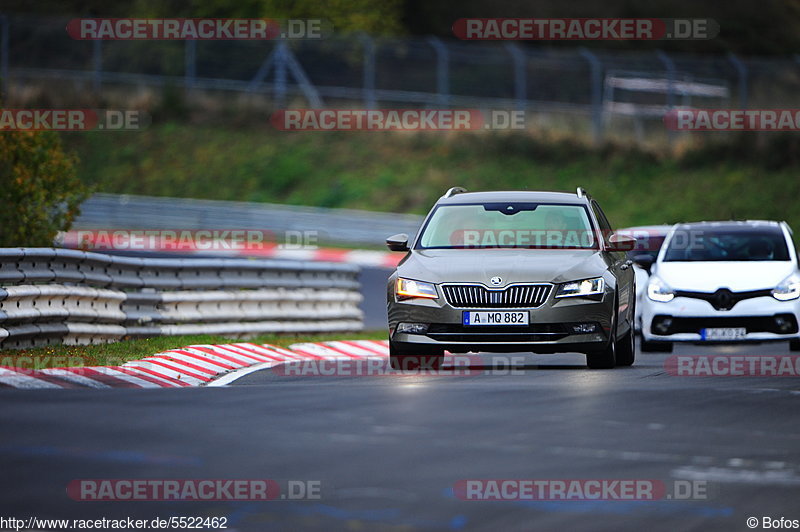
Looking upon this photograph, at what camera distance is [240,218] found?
44.2 meters

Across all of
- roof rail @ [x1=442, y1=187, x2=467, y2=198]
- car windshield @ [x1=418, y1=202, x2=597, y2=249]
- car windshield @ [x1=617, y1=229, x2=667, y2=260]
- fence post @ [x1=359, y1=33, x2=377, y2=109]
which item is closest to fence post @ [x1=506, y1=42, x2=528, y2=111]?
fence post @ [x1=359, y1=33, x2=377, y2=109]

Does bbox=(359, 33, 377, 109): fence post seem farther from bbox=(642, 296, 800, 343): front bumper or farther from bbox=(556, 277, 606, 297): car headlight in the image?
bbox=(556, 277, 606, 297): car headlight

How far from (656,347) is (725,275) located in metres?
1.32

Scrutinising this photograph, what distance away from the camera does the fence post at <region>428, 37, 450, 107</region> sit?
4525 centimetres

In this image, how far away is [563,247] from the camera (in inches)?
615

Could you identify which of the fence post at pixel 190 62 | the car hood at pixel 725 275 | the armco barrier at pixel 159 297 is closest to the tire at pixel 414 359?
the armco barrier at pixel 159 297

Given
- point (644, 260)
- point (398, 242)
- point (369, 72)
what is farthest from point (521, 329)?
point (369, 72)

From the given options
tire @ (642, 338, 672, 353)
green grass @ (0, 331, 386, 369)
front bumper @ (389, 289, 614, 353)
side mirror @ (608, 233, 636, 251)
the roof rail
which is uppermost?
the roof rail

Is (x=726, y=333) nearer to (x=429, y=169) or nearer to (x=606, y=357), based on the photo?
(x=606, y=357)

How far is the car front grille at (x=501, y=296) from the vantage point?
572 inches

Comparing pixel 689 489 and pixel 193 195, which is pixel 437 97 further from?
pixel 689 489

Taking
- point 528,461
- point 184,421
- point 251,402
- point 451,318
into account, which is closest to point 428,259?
point 451,318

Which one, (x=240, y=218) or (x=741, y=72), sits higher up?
(x=741, y=72)

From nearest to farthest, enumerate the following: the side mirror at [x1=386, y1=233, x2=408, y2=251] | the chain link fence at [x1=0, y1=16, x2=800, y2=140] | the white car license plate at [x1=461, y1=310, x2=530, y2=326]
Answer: the white car license plate at [x1=461, y1=310, x2=530, y2=326] → the side mirror at [x1=386, y1=233, x2=408, y2=251] → the chain link fence at [x1=0, y1=16, x2=800, y2=140]
